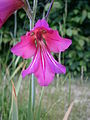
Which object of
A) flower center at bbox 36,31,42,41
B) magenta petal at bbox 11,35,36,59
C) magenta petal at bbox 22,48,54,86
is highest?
flower center at bbox 36,31,42,41

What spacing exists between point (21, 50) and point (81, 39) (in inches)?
108

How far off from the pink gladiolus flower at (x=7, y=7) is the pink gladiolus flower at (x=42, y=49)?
70 millimetres

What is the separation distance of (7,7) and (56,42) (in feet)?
0.52

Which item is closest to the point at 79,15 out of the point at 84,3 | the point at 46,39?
the point at 84,3

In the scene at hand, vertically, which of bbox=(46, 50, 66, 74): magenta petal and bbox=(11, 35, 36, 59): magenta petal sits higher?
bbox=(11, 35, 36, 59): magenta petal

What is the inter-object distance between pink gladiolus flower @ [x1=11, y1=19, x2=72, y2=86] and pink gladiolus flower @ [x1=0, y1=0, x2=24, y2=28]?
0.23 feet

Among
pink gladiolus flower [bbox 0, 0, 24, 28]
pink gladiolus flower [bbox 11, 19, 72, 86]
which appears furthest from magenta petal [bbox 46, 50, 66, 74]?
pink gladiolus flower [bbox 0, 0, 24, 28]

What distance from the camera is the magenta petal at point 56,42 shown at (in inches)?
24.5

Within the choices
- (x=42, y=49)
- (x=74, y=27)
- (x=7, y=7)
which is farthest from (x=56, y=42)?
(x=74, y=27)

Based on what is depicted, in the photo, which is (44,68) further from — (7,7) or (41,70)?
(7,7)

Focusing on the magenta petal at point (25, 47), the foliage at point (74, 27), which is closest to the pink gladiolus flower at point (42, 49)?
the magenta petal at point (25, 47)

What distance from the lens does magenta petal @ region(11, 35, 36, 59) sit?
24.0 inches

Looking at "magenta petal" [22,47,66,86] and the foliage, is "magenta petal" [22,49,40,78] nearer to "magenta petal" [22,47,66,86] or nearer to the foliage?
"magenta petal" [22,47,66,86]

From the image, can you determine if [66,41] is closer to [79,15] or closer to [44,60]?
[44,60]
